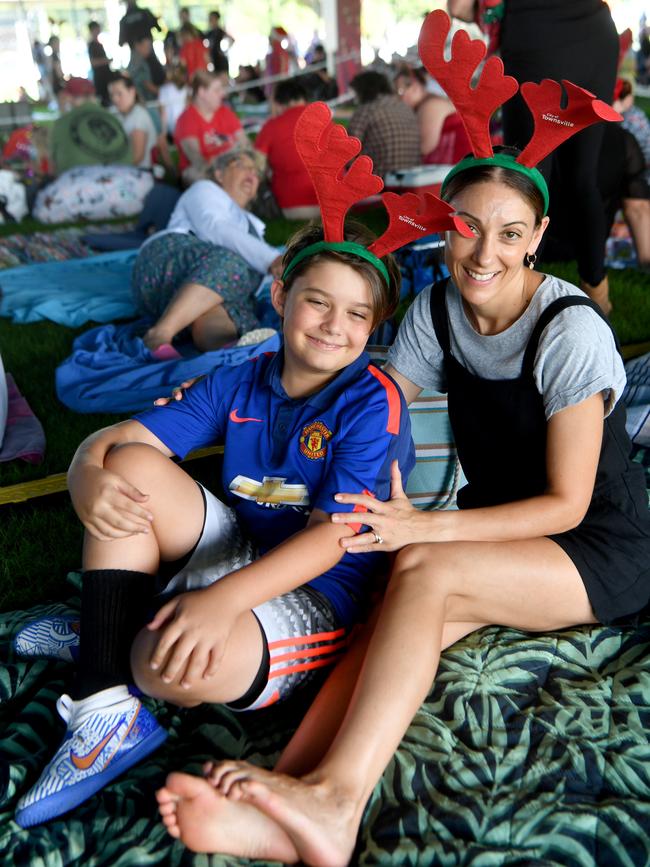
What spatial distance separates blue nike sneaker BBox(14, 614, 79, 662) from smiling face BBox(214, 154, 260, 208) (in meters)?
2.85

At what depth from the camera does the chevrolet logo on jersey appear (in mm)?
1617

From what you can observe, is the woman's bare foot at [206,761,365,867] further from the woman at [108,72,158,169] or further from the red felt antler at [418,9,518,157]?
the woman at [108,72,158,169]

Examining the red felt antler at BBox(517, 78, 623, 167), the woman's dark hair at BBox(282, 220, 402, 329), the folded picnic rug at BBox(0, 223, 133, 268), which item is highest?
the red felt antler at BBox(517, 78, 623, 167)

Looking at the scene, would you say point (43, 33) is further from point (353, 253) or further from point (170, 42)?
point (353, 253)

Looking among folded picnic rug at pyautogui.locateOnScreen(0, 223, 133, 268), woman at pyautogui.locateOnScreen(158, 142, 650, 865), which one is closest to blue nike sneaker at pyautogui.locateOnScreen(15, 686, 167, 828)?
woman at pyautogui.locateOnScreen(158, 142, 650, 865)

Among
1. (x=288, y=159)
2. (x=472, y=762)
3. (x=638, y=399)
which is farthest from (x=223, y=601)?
(x=288, y=159)

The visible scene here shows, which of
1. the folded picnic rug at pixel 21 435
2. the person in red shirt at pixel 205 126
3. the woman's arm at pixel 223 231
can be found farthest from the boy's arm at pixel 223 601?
the person in red shirt at pixel 205 126

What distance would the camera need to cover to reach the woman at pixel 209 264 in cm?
357

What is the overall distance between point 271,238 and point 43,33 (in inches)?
509

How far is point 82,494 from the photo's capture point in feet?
4.96

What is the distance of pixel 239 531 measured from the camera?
1702mm

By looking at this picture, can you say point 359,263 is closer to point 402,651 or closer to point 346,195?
point 346,195

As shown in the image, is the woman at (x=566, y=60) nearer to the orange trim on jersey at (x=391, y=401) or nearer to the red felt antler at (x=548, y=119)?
the red felt antler at (x=548, y=119)

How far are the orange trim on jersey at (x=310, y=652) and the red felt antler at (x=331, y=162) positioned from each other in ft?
2.56
